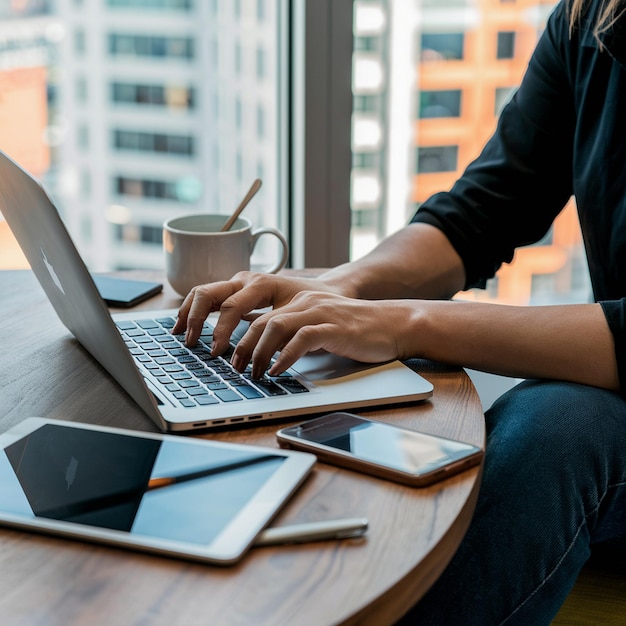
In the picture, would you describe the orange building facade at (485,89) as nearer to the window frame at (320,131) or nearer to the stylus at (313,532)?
the window frame at (320,131)

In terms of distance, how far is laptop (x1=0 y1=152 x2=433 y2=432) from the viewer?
2.15 ft

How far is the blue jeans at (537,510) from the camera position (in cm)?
71

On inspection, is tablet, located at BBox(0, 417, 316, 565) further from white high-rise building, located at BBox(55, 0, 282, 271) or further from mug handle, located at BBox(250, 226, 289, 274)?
white high-rise building, located at BBox(55, 0, 282, 271)

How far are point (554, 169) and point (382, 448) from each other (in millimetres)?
675

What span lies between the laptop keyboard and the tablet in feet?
0.32

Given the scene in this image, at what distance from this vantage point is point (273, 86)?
174cm

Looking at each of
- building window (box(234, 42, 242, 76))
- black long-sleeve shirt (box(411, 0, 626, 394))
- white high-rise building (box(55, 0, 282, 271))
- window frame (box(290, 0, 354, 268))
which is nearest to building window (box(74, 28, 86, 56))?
white high-rise building (box(55, 0, 282, 271))

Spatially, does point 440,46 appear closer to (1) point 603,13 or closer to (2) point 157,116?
(2) point 157,116

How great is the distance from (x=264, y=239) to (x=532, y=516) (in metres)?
1.29

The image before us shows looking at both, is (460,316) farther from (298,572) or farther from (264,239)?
(264,239)

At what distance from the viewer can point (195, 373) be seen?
2.48ft

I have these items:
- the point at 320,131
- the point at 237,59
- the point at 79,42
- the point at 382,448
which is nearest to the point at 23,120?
the point at 79,42

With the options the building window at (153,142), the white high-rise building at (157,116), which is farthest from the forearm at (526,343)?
the building window at (153,142)

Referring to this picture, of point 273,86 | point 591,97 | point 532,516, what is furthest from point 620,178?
point 273,86
